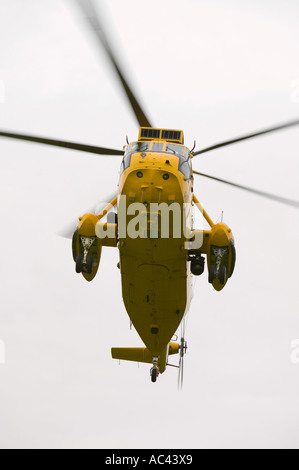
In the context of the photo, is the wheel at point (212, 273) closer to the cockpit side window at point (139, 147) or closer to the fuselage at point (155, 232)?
the fuselage at point (155, 232)

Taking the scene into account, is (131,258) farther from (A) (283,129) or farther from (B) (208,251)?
(A) (283,129)

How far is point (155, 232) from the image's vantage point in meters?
24.4

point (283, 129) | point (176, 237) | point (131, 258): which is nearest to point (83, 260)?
point (131, 258)

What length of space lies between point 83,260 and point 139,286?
6.94ft

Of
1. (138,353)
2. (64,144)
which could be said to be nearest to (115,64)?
(64,144)

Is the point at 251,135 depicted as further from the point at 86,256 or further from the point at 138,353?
the point at 138,353

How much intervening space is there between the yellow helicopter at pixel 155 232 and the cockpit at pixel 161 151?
0.11 ft

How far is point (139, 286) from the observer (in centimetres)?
2666

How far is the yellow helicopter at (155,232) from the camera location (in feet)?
78.9

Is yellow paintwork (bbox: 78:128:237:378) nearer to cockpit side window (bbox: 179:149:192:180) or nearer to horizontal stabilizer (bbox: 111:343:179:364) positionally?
cockpit side window (bbox: 179:149:192:180)

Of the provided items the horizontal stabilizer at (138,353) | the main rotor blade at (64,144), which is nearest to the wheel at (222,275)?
the main rotor blade at (64,144)

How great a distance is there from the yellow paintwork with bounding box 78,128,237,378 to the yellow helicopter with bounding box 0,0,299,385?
0.10ft

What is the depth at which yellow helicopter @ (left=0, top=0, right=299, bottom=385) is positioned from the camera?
24.0 m

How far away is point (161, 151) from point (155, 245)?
3.05m
